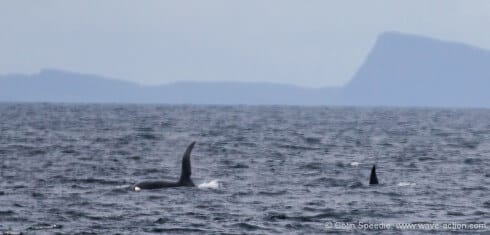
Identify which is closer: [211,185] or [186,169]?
[186,169]

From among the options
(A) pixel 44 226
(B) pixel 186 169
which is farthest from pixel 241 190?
(A) pixel 44 226

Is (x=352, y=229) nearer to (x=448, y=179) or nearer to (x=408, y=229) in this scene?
(x=408, y=229)

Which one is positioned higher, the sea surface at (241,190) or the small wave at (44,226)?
the sea surface at (241,190)

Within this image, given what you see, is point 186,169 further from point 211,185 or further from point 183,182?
point 211,185

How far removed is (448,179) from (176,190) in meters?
9.57

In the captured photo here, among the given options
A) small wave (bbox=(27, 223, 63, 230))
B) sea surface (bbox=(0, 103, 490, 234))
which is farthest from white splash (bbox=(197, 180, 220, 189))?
small wave (bbox=(27, 223, 63, 230))

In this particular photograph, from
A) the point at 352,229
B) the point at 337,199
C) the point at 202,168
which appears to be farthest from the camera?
the point at 202,168

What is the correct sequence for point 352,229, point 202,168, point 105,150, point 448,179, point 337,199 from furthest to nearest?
point 105,150 → point 202,168 → point 448,179 → point 337,199 → point 352,229

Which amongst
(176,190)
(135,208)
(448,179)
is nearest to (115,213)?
(135,208)

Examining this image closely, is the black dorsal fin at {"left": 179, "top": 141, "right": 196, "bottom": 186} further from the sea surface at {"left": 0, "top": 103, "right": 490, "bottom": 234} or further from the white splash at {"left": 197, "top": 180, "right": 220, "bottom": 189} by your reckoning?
the sea surface at {"left": 0, "top": 103, "right": 490, "bottom": 234}

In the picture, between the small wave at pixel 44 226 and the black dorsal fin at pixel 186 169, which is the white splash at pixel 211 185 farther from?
the small wave at pixel 44 226

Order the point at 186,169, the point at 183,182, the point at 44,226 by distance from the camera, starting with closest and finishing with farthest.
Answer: the point at 44,226 → the point at 186,169 → the point at 183,182

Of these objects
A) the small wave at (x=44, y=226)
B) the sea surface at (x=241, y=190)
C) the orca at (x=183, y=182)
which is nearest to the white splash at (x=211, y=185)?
the sea surface at (x=241, y=190)

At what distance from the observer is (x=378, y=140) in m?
67.4
